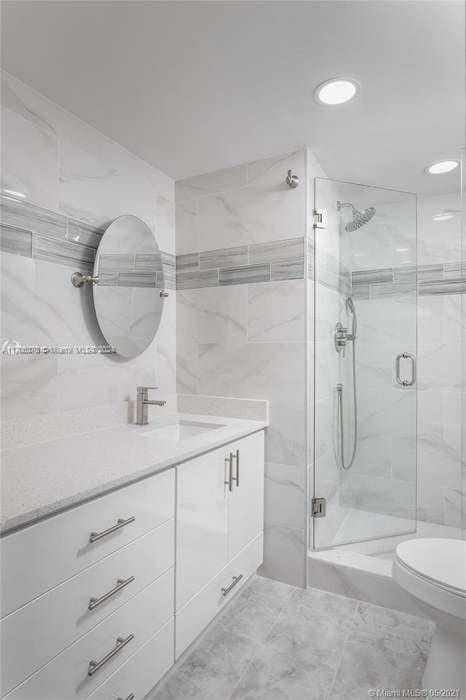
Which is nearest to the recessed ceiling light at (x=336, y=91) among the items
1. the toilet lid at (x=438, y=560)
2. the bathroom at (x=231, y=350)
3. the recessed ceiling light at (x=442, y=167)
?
the bathroom at (x=231, y=350)

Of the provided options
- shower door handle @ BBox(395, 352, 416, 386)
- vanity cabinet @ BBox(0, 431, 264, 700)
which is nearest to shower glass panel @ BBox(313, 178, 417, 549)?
shower door handle @ BBox(395, 352, 416, 386)

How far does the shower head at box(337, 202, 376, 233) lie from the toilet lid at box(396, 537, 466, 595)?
151cm

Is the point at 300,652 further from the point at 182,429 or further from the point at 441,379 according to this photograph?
the point at 441,379

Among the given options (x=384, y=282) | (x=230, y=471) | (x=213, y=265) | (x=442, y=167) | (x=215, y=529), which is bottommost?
(x=215, y=529)

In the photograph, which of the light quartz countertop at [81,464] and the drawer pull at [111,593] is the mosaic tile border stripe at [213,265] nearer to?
the light quartz countertop at [81,464]

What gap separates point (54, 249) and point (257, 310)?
99cm

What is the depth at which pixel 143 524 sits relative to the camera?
1159 millimetres

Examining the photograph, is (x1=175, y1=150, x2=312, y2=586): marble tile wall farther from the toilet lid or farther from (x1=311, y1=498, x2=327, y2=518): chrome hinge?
the toilet lid

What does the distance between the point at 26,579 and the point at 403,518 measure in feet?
6.23

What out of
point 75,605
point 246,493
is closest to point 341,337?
point 246,493

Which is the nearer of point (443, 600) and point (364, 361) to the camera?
point (443, 600)

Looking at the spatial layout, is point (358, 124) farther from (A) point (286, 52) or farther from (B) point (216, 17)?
(B) point (216, 17)

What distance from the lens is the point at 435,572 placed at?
129 centimetres

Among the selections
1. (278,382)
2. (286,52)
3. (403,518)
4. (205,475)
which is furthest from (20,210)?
(403,518)
